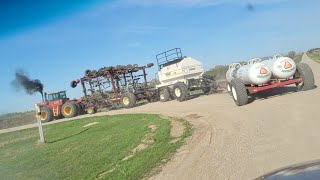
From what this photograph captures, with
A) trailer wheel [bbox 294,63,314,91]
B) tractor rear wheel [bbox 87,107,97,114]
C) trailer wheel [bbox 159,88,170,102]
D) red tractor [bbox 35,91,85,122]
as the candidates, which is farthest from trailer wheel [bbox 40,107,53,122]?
trailer wheel [bbox 294,63,314,91]

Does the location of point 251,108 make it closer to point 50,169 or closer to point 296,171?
point 50,169

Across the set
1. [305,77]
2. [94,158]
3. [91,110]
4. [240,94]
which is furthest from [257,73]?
[91,110]

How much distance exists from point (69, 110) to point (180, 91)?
10890 mm

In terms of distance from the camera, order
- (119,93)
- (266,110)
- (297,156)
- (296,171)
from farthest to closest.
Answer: (119,93) → (266,110) → (297,156) → (296,171)

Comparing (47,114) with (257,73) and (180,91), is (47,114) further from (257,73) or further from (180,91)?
(257,73)

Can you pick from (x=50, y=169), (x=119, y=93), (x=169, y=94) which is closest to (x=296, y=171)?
(x=50, y=169)

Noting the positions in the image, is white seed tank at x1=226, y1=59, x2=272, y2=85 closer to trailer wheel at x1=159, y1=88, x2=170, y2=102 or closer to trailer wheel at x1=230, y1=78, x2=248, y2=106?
trailer wheel at x1=230, y1=78, x2=248, y2=106

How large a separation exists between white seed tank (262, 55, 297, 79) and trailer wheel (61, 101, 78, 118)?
59.0 ft

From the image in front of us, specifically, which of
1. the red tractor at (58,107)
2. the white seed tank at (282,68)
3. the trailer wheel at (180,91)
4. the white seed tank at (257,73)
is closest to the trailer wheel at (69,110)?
the red tractor at (58,107)

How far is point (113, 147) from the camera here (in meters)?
11.5

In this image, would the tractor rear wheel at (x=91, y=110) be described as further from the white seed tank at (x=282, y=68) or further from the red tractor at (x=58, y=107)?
the white seed tank at (x=282, y=68)

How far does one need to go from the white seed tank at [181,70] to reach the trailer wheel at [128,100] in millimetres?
2364

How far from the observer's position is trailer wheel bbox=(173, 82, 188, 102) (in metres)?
23.9

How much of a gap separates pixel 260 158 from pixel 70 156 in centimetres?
596
